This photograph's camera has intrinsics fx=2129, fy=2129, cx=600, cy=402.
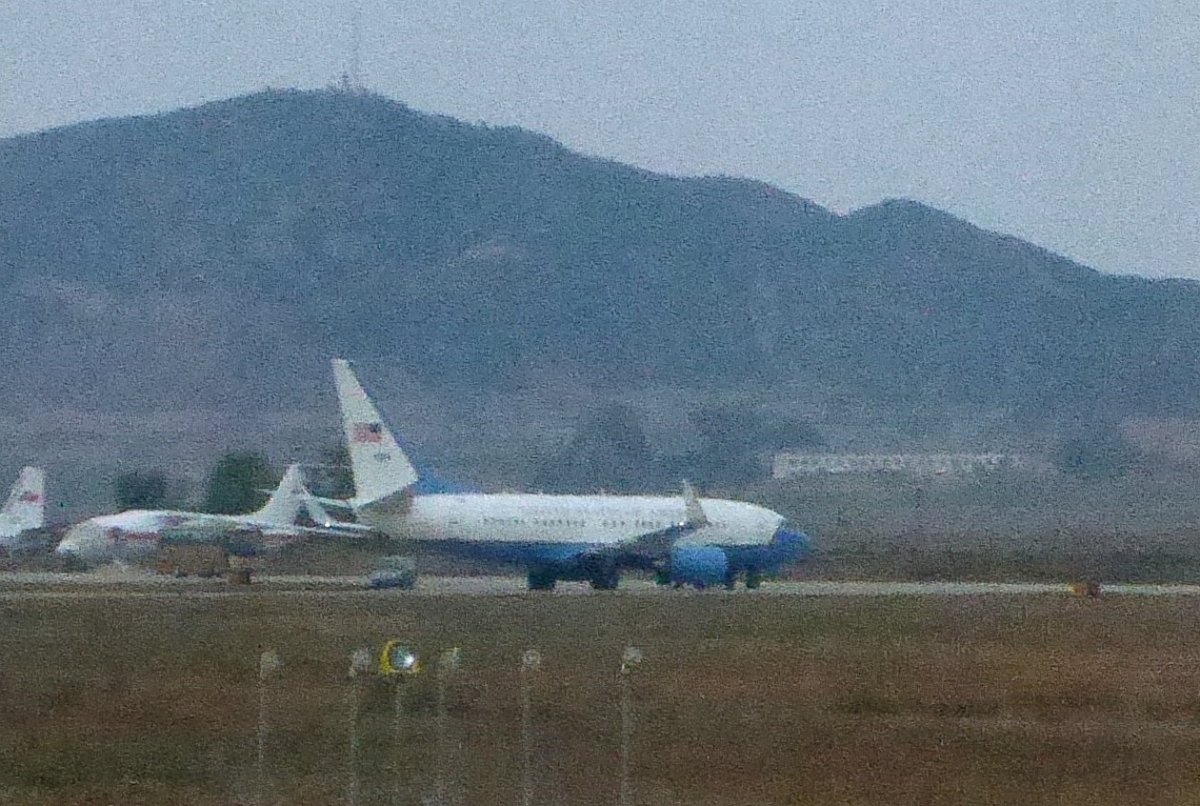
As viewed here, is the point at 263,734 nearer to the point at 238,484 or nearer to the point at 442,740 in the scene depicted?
the point at 442,740

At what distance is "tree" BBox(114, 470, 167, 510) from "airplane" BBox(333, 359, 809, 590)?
30503 millimetres

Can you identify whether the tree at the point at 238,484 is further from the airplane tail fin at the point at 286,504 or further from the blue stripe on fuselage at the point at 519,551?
the blue stripe on fuselage at the point at 519,551

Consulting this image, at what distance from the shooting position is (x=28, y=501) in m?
73.4

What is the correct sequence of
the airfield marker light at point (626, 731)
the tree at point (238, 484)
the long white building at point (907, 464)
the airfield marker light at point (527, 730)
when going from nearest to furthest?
1. the airfield marker light at point (626, 731)
2. the airfield marker light at point (527, 730)
3. the tree at point (238, 484)
4. the long white building at point (907, 464)

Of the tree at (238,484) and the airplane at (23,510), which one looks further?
the tree at (238,484)

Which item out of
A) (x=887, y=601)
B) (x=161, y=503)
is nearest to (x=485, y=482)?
(x=161, y=503)

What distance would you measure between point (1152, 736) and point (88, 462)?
10516cm

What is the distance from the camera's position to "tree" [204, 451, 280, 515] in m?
82.9

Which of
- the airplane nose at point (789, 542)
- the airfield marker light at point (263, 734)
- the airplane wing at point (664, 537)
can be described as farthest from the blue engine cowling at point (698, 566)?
the airfield marker light at point (263, 734)

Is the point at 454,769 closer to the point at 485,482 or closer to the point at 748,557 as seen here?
the point at 748,557

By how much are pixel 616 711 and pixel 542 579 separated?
37631 millimetres

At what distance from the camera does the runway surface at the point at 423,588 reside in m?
48.8

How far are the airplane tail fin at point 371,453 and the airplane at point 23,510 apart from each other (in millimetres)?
19274

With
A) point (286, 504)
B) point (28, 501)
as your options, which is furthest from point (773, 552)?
point (28, 501)
